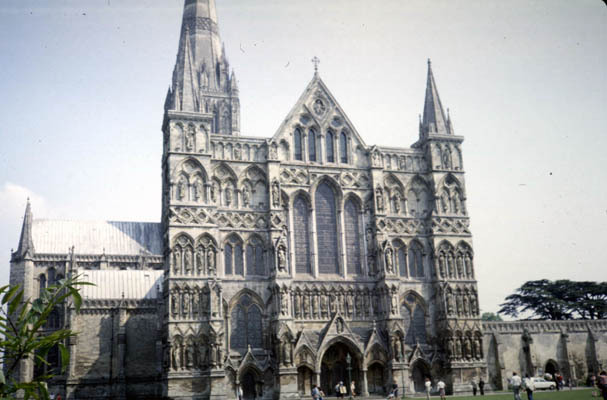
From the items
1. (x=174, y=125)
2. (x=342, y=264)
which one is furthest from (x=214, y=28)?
(x=342, y=264)

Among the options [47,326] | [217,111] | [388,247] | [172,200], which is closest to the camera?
[172,200]

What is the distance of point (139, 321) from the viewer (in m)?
49.8

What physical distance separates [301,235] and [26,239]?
86.7 ft

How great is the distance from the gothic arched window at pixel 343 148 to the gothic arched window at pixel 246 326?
41.4ft

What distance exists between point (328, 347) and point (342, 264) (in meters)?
6.06

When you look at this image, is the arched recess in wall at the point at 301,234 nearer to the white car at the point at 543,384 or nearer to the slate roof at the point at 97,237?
the white car at the point at 543,384

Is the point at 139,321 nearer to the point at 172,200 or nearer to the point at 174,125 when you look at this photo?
the point at 172,200

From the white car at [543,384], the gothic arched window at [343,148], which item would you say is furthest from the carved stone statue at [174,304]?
the white car at [543,384]

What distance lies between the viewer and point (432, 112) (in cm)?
5069

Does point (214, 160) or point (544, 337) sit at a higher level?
point (214, 160)

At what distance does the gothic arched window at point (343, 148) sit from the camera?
4748 centimetres

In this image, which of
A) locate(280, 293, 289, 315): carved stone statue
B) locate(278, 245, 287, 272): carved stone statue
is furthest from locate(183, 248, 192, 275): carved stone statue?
locate(280, 293, 289, 315): carved stone statue

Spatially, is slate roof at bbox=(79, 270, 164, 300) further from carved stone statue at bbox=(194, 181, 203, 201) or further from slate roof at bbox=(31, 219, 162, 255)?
carved stone statue at bbox=(194, 181, 203, 201)

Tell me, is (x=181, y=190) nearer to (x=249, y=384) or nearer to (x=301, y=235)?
(x=301, y=235)
